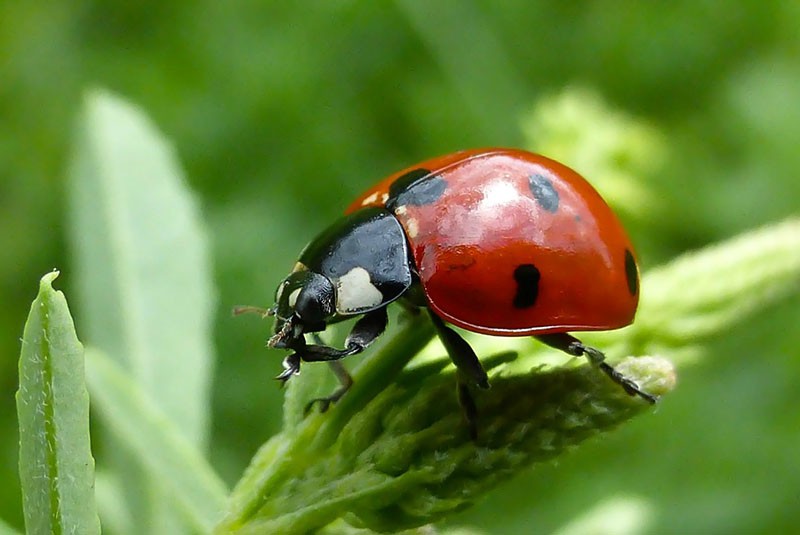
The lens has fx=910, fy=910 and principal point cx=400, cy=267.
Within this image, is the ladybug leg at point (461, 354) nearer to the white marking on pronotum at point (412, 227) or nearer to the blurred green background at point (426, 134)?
the white marking on pronotum at point (412, 227)

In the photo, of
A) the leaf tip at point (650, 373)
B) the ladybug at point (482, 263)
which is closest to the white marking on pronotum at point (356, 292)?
the ladybug at point (482, 263)

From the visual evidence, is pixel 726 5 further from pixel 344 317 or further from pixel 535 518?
pixel 344 317

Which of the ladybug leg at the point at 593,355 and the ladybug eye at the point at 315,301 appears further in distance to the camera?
the ladybug eye at the point at 315,301

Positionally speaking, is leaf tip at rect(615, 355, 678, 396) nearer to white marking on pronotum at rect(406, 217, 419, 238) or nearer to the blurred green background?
white marking on pronotum at rect(406, 217, 419, 238)

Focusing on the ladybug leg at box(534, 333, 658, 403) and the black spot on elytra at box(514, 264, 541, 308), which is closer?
the ladybug leg at box(534, 333, 658, 403)

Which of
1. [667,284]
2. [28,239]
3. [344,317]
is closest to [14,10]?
[28,239]

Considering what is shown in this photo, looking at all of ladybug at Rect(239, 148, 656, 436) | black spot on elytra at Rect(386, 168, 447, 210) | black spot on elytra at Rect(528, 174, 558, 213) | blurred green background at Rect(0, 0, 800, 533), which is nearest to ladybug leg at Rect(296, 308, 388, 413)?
ladybug at Rect(239, 148, 656, 436)

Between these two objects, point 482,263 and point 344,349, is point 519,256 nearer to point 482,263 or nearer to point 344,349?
point 482,263
